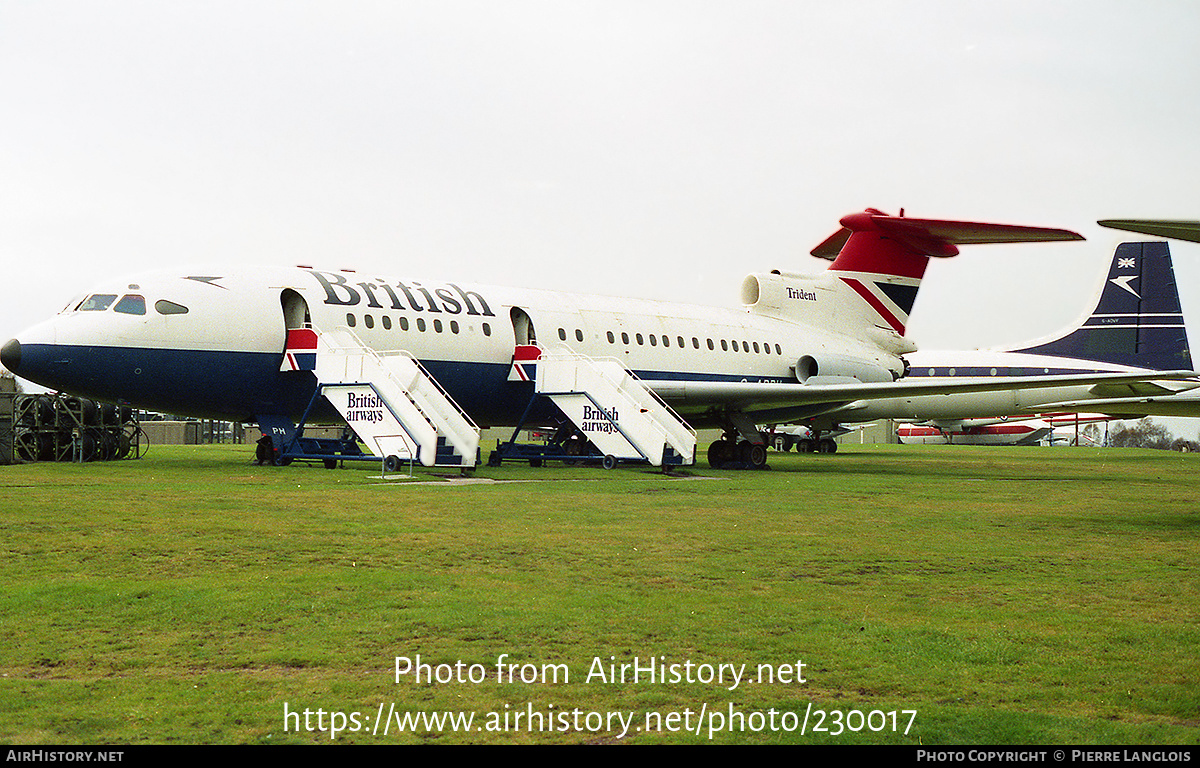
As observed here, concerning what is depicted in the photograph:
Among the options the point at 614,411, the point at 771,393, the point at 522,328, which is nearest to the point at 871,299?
the point at 771,393

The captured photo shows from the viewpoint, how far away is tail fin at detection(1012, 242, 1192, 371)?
40438 mm

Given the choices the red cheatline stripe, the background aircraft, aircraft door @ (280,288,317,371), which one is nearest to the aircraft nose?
aircraft door @ (280,288,317,371)

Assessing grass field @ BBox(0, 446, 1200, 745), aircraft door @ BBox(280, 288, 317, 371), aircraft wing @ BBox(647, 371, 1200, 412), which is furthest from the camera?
aircraft wing @ BBox(647, 371, 1200, 412)

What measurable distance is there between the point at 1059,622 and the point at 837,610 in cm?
130

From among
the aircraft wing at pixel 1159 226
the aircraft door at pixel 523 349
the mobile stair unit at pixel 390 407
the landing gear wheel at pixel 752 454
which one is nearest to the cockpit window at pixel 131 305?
the mobile stair unit at pixel 390 407

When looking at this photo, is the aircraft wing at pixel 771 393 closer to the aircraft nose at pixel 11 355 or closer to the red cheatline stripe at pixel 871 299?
the red cheatline stripe at pixel 871 299

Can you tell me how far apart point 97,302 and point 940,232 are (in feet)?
65.4

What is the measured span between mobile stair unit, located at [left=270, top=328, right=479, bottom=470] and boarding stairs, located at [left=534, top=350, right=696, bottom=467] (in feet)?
10.7

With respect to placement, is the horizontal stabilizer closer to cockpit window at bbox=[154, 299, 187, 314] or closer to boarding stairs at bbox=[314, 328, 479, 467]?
boarding stairs at bbox=[314, 328, 479, 467]

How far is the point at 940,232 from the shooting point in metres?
28.3

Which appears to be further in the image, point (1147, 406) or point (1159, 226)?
point (1147, 406)

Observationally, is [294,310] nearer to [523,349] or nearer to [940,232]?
[523,349]

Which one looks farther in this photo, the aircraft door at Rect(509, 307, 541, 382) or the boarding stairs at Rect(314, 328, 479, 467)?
the aircraft door at Rect(509, 307, 541, 382)
